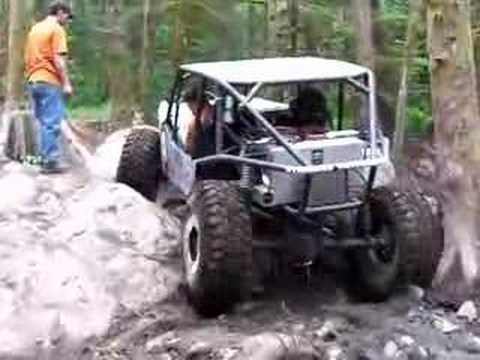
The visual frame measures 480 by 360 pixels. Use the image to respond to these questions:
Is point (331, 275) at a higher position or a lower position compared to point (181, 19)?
lower

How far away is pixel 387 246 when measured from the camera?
939 cm

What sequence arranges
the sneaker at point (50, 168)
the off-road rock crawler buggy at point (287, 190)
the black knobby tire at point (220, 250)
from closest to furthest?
the black knobby tire at point (220, 250) < the off-road rock crawler buggy at point (287, 190) < the sneaker at point (50, 168)

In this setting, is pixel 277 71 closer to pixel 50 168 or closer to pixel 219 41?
pixel 50 168

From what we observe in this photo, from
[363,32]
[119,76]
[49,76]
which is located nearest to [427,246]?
[49,76]

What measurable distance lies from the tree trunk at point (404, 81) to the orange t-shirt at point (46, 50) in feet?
17.4

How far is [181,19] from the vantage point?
A: 66.5ft

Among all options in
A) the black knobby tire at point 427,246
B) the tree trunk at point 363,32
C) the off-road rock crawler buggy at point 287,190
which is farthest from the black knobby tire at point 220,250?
the tree trunk at point 363,32

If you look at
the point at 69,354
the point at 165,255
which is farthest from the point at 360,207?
the point at 69,354

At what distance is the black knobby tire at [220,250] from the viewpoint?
27.6ft

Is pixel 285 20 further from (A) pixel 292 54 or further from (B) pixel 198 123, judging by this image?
(B) pixel 198 123

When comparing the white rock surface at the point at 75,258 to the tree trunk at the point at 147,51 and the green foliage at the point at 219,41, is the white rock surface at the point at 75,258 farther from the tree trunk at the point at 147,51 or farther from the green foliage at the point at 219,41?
the tree trunk at the point at 147,51

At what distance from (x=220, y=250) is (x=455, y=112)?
3248mm

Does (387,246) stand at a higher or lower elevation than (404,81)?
lower

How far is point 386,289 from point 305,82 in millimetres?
1974
